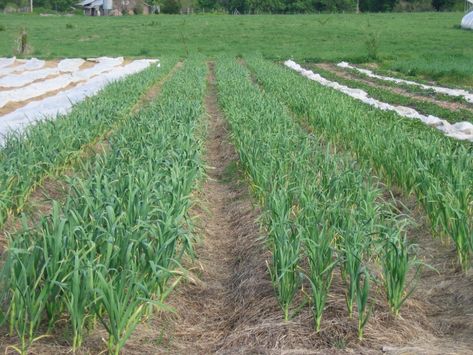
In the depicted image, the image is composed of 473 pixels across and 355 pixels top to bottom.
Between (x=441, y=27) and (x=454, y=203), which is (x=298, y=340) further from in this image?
(x=441, y=27)

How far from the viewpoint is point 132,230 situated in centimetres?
348

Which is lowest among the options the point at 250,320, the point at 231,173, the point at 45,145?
the point at 231,173

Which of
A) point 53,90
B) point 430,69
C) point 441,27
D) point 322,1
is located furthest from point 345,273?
point 322,1

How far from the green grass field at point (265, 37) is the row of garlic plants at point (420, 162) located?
16011 mm

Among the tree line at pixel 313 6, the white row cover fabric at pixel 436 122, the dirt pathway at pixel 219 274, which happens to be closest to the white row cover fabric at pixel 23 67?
the white row cover fabric at pixel 436 122

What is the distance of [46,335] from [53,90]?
13.9 metres

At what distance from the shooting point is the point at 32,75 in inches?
734

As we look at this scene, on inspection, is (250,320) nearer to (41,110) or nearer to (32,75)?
(41,110)

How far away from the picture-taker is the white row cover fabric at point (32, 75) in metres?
16.7

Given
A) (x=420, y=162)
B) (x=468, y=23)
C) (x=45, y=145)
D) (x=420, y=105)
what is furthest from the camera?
(x=468, y=23)

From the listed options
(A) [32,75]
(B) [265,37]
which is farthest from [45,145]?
(B) [265,37]

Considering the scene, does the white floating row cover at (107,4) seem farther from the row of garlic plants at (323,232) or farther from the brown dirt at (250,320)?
the brown dirt at (250,320)

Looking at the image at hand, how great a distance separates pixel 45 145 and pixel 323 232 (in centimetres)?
388

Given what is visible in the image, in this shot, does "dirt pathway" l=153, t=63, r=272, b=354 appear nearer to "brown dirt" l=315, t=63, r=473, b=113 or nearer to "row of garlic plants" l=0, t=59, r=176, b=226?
"row of garlic plants" l=0, t=59, r=176, b=226
